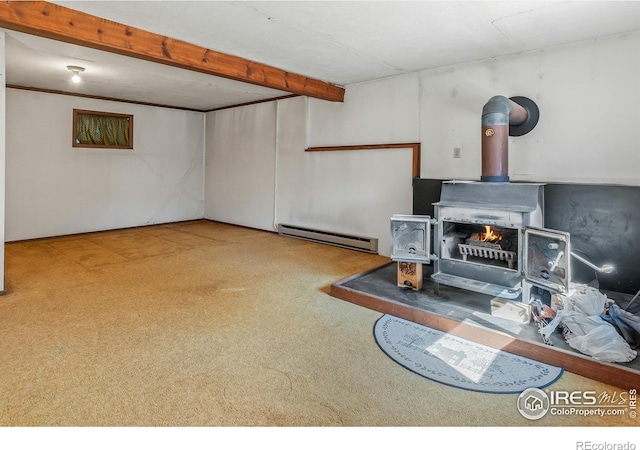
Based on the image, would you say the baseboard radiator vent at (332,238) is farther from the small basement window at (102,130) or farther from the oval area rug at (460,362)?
the small basement window at (102,130)

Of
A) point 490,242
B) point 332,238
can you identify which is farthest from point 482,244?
point 332,238

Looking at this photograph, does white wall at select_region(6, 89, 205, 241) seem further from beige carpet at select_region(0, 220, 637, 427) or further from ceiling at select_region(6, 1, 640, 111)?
beige carpet at select_region(0, 220, 637, 427)

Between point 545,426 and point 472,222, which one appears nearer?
point 545,426

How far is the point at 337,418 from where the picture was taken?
1.69 metres

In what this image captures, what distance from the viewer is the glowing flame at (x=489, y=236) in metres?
2.97

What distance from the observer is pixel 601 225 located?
10.5 ft

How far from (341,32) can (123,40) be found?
1.73m

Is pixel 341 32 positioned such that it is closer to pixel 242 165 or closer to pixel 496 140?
pixel 496 140

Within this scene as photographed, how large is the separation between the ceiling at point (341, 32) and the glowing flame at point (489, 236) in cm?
159

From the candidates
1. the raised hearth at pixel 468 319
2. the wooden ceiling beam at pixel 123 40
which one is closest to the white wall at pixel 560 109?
the raised hearth at pixel 468 319

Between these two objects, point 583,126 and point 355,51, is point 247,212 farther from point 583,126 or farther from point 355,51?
point 583,126

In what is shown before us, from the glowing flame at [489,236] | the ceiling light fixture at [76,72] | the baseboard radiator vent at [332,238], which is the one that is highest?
the ceiling light fixture at [76,72]

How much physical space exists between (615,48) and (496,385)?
300 cm
